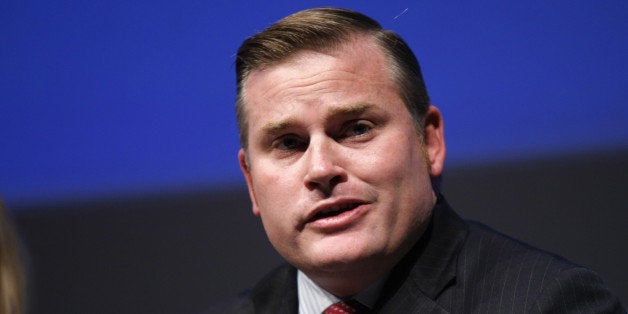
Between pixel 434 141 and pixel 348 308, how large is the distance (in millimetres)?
428

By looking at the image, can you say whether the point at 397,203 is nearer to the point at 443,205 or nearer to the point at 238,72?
the point at 443,205

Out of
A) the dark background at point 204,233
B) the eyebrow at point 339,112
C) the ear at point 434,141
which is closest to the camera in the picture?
the eyebrow at point 339,112

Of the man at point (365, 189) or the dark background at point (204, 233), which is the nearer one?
the man at point (365, 189)

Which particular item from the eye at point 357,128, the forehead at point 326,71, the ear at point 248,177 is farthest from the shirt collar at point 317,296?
the forehead at point 326,71

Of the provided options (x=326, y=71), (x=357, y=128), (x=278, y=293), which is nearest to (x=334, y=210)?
(x=357, y=128)

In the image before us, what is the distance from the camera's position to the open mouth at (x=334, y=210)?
1772 millimetres

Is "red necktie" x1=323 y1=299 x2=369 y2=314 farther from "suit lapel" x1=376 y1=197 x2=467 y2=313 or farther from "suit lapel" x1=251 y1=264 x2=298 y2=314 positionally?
"suit lapel" x1=251 y1=264 x2=298 y2=314

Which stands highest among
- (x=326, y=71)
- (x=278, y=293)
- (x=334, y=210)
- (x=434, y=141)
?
(x=326, y=71)

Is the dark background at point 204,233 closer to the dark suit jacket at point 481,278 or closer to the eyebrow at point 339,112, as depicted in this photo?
the dark suit jacket at point 481,278

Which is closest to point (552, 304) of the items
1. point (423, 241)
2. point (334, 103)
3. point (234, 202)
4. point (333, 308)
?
point (423, 241)

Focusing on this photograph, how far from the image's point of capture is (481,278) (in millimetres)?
1822

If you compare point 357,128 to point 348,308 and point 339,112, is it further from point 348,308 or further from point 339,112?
point 348,308

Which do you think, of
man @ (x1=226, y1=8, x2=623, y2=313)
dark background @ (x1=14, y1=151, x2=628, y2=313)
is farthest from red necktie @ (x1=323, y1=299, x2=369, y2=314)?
dark background @ (x1=14, y1=151, x2=628, y2=313)

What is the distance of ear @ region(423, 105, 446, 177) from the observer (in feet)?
6.44
